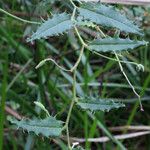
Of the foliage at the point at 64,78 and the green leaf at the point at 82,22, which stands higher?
the green leaf at the point at 82,22

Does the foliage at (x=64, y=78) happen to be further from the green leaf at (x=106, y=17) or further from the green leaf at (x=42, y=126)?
the green leaf at (x=42, y=126)

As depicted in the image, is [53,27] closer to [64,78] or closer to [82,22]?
[82,22]

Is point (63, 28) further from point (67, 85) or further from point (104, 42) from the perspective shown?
point (67, 85)

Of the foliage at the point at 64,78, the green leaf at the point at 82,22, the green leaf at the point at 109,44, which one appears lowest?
the foliage at the point at 64,78

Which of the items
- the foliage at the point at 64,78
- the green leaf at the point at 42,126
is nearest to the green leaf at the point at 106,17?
the foliage at the point at 64,78

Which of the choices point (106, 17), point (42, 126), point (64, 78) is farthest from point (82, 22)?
point (64, 78)

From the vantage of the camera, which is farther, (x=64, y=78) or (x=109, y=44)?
(x=64, y=78)
